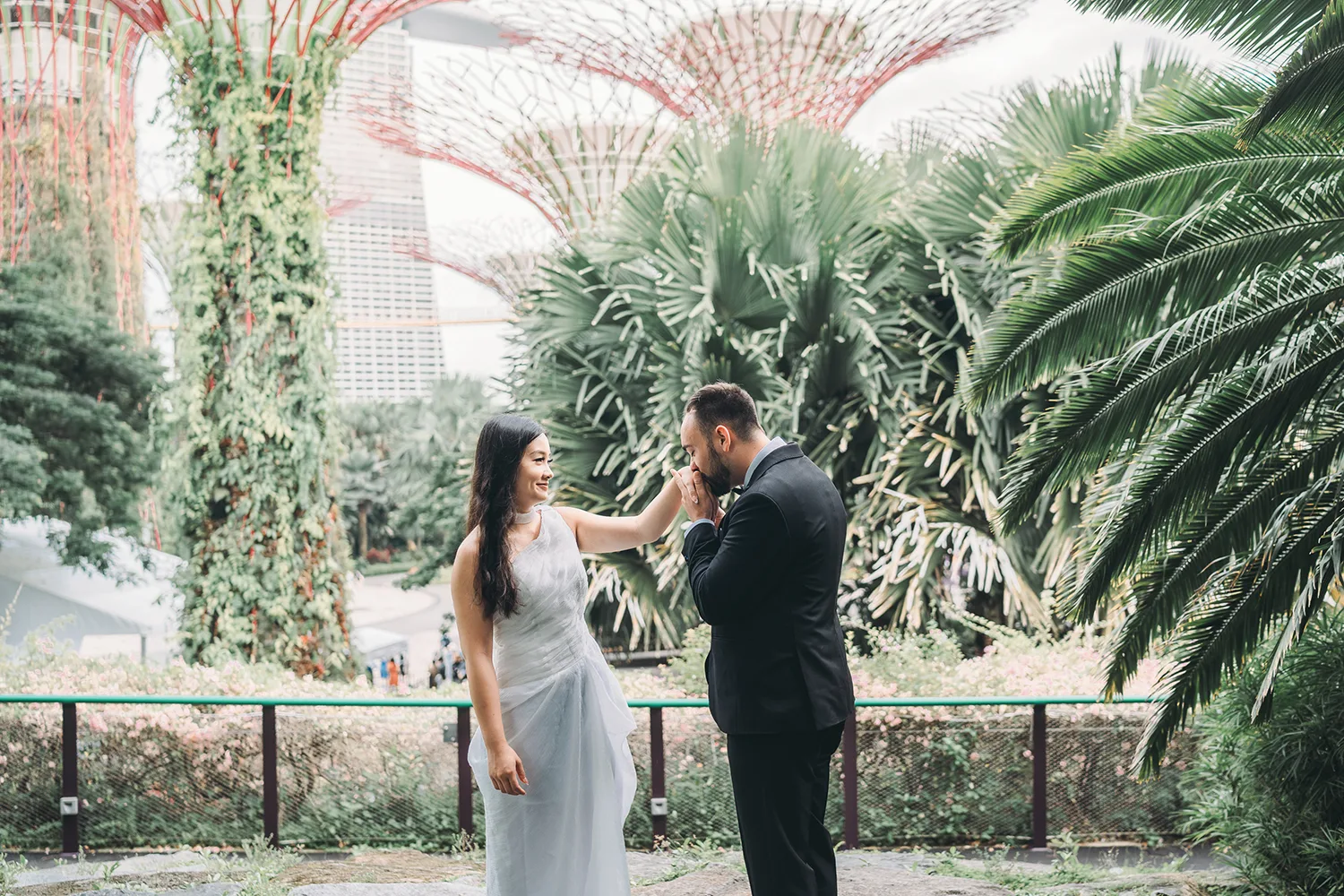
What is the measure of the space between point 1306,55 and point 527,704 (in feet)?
9.22

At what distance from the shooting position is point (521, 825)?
3.24 metres

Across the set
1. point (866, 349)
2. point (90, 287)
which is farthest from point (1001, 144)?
point (90, 287)

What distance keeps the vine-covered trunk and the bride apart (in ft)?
22.5

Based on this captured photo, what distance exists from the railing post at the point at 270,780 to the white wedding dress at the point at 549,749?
8.96 feet

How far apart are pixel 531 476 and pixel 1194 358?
8.38 feet

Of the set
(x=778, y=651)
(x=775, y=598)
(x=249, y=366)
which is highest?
(x=249, y=366)

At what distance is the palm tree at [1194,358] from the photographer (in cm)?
404

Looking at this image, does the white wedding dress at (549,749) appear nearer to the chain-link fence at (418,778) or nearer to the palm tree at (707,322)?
the chain-link fence at (418,778)

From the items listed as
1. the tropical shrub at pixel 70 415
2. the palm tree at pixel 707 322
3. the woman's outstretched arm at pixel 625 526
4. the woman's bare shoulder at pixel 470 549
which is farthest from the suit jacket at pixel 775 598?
the tropical shrub at pixel 70 415

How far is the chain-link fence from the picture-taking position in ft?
18.8

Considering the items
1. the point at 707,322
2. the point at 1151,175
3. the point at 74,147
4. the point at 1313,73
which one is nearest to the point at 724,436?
the point at 1313,73

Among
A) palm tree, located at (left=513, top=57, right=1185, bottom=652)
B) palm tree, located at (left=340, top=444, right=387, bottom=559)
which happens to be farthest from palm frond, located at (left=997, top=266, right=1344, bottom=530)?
palm tree, located at (left=340, top=444, right=387, bottom=559)

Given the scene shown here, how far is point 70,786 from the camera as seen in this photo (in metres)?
5.54

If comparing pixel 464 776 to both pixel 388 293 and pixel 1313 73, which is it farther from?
pixel 388 293
